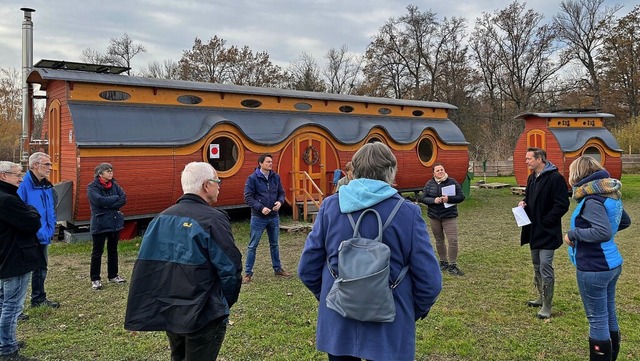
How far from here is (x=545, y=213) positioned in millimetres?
5078

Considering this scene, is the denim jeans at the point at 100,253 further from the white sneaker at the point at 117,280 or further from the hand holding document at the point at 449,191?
the hand holding document at the point at 449,191

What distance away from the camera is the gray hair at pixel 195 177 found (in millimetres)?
2980

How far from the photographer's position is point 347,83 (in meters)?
42.0

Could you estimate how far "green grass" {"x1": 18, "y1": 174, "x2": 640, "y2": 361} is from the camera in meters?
4.39

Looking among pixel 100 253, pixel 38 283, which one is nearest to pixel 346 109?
pixel 100 253

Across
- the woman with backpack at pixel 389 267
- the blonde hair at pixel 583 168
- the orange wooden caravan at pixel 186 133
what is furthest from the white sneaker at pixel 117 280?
the blonde hair at pixel 583 168

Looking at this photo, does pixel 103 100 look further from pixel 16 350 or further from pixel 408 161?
pixel 408 161

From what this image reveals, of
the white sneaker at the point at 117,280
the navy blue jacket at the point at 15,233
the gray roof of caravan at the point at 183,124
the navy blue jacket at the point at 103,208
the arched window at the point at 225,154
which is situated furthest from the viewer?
the arched window at the point at 225,154

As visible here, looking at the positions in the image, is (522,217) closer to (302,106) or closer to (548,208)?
(548,208)

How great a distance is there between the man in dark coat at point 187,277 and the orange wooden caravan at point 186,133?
25.9 ft

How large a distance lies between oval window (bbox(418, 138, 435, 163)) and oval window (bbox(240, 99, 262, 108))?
20.9 ft

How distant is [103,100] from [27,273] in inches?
289

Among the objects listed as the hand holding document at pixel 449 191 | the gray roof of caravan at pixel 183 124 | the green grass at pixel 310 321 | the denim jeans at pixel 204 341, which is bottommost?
the green grass at pixel 310 321

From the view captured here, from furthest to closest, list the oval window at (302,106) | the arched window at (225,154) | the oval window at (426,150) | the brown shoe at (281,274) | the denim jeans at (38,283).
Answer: the oval window at (426,150)
the oval window at (302,106)
the arched window at (225,154)
the brown shoe at (281,274)
the denim jeans at (38,283)
